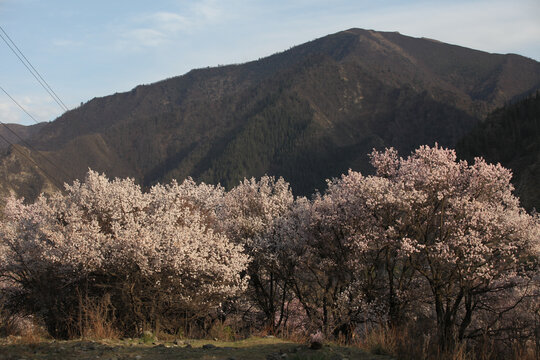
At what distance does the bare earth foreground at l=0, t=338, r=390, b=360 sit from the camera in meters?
10.4

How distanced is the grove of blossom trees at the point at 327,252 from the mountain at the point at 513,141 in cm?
8121

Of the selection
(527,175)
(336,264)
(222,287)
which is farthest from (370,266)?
(527,175)

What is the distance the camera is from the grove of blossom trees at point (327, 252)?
739 inches

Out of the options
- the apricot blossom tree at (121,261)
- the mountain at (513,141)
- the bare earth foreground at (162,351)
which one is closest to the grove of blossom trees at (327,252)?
the apricot blossom tree at (121,261)

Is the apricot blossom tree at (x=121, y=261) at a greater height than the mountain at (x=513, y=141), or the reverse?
the mountain at (x=513, y=141)

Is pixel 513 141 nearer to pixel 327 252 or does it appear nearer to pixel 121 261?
pixel 327 252

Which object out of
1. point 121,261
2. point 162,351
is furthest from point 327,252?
point 162,351

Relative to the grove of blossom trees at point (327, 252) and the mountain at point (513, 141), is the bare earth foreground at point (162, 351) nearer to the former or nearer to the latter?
the grove of blossom trees at point (327, 252)

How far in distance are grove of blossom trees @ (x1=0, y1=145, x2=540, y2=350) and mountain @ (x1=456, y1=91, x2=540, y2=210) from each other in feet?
266

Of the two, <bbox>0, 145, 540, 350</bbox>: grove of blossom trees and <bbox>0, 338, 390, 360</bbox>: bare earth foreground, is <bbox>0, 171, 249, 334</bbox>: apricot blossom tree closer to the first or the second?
<bbox>0, 145, 540, 350</bbox>: grove of blossom trees

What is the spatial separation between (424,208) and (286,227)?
27.8 feet

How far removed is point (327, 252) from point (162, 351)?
49.2 ft

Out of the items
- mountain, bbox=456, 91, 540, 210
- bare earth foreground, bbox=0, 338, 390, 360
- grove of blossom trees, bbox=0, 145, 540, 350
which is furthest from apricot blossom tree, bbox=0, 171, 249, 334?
mountain, bbox=456, 91, 540, 210

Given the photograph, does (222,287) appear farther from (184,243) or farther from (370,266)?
(370,266)
